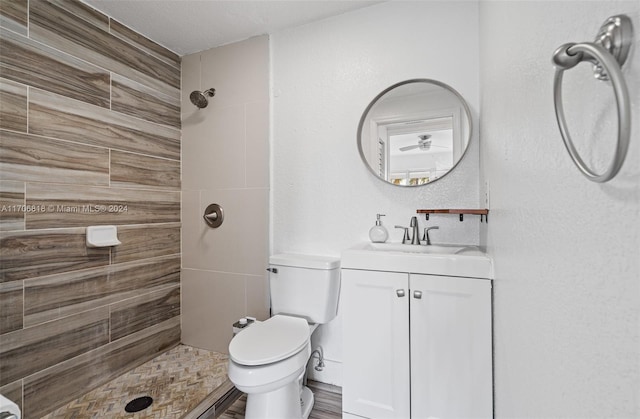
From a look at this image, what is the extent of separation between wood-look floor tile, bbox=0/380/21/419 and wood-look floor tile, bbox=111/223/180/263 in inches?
26.5

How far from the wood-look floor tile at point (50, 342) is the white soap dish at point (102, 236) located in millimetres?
387

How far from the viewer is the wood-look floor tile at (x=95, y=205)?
1.48m

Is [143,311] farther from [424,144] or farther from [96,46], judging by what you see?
[424,144]

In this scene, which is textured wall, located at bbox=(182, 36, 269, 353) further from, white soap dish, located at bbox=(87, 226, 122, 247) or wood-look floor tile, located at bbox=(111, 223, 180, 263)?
white soap dish, located at bbox=(87, 226, 122, 247)

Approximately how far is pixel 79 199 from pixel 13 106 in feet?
1.66

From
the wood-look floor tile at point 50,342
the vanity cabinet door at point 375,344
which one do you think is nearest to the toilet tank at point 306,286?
the vanity cabinet door at point 375,344

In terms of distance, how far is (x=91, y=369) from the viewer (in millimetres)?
1661

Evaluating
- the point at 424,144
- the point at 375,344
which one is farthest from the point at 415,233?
the point at 375,344

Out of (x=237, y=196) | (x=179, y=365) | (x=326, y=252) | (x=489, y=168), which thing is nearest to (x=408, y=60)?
(x=489, y=168)

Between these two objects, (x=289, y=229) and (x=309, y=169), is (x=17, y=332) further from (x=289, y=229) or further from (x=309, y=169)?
(x=309, y=169)

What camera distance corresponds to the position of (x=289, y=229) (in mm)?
1950

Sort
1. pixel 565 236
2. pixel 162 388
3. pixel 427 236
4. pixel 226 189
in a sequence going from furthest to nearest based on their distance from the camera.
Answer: pixel 226 189, pixel 162 388, pixel 427 236, pixel 565 236

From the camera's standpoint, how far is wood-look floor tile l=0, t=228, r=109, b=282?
4.48ft

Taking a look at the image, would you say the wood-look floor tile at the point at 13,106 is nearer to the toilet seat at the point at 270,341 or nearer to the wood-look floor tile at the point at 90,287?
the wood-look floor tile at the point at 90,287
